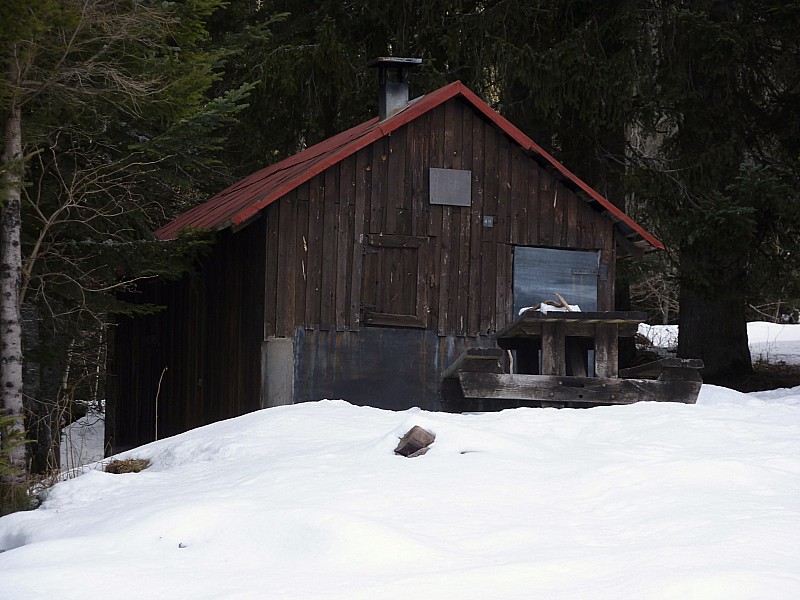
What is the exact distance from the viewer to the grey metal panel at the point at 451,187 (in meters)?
15.6

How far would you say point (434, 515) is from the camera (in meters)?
6.67

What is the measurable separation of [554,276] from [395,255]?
242 centimetres

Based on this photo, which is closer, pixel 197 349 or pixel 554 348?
pixel 554 348

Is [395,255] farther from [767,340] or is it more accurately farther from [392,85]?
→ [767,340]

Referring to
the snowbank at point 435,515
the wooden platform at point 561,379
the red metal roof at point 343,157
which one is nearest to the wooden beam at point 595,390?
the wooden platform at point 561,379

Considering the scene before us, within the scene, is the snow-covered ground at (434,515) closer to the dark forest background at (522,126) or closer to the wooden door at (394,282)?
the dark forest background at (522,126)

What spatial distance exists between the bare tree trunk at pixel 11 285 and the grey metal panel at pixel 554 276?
7.23m

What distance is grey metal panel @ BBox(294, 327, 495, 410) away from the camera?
14750 millimetres

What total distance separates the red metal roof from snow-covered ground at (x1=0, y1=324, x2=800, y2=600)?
5.58 meters

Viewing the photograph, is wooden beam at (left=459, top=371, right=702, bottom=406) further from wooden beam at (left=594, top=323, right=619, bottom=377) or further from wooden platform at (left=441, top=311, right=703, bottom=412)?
wooden beam at (left=594, top=323, right=619, bottom=377)

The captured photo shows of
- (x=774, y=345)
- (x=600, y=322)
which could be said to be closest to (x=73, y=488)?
(x=600, y=322)

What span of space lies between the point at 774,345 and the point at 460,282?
15041 mm

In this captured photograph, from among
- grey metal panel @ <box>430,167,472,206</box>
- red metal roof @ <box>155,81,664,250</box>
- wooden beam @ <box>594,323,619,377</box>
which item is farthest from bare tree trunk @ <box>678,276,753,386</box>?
wooden beam @ <box>594,323,619,377</box>

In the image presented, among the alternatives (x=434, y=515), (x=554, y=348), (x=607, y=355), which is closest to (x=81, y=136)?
(x=554, y=348)
